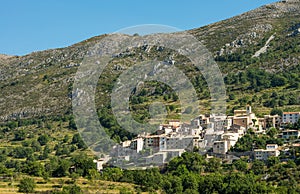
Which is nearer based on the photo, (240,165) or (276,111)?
(240,165)

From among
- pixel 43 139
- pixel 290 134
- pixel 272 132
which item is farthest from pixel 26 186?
pixel 43 139

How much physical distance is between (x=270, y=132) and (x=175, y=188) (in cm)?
2016

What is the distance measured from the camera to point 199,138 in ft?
228

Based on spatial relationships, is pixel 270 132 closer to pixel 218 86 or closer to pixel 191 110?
pixel 191 110

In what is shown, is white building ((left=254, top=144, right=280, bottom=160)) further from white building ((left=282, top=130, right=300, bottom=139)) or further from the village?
white building ((left=282, top=130, right=300, bottom=139))

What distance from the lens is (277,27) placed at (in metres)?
134

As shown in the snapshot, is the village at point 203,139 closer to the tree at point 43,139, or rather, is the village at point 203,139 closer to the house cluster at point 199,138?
the house cluster at point 199,138

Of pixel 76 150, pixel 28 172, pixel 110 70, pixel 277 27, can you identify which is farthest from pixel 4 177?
pixel 277 27

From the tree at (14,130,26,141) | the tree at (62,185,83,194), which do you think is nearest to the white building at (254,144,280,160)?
the tree at (62,185,83,194)

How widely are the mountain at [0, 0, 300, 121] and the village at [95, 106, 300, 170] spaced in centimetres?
1096

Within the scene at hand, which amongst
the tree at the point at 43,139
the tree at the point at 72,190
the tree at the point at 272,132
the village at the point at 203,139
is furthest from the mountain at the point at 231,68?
the tree at the point at 72,190

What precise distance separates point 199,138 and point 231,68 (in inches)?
1795

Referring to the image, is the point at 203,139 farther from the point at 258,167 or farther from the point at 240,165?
the point at 258,167

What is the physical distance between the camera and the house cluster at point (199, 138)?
216 feet
